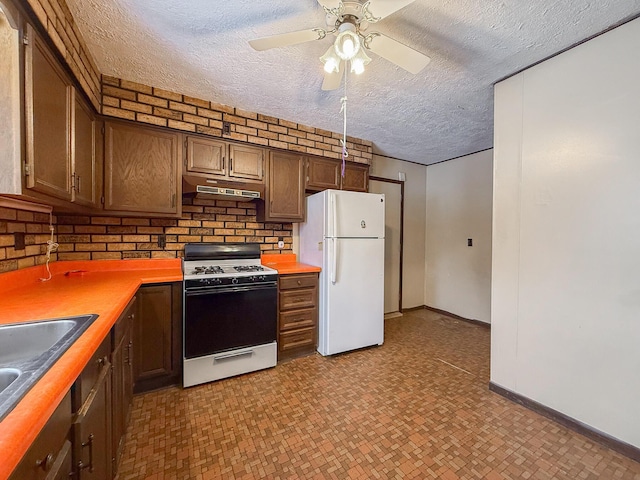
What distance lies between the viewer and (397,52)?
1.41 meters

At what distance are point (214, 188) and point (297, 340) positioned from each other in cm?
166

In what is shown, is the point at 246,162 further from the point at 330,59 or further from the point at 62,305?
the point at 62,305

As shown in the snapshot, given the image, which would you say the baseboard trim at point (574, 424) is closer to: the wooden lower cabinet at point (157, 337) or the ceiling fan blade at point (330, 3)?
the wooden lower cabinet at point (157, 337)

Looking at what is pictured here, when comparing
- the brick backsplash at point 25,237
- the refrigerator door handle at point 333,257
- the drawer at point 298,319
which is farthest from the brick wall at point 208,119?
the drawer at point 298,319

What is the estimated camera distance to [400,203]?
4156mm

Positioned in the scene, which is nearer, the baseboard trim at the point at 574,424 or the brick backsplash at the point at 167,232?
the baseboard trim at the point at 574,424

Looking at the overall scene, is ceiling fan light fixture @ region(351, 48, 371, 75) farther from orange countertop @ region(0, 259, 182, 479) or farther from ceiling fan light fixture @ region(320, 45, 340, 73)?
orange countertop @ region(0, 259, 182, 479)

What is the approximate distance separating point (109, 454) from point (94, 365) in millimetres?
516

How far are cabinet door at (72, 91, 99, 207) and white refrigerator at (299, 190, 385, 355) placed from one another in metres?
1.86

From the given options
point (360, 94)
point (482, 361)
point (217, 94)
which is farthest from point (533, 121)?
point (217, 94)

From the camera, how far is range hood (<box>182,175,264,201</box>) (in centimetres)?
236

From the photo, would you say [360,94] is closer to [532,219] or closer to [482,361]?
[532,219]

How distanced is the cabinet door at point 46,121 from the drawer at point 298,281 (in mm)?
1658

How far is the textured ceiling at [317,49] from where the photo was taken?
4.73ft
